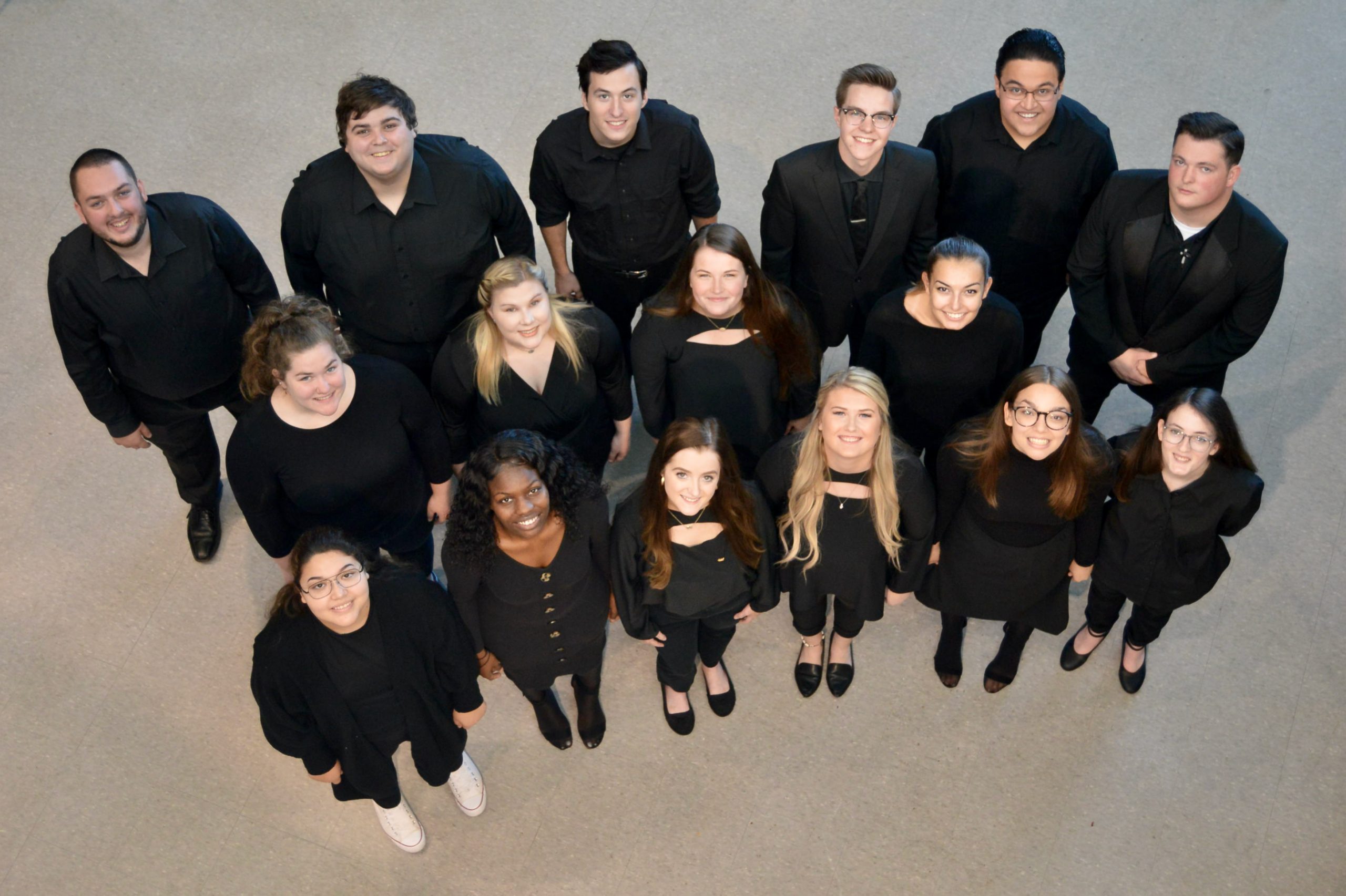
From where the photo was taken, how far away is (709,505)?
318cm

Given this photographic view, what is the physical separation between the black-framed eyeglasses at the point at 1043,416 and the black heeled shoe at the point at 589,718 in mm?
1629

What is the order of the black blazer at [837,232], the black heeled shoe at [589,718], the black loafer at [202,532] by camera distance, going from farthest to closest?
the black loafer at [202,532] → the black heeled shoe at [589,718] → the black blazer at [837,232]

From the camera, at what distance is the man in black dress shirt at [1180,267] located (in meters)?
3.42

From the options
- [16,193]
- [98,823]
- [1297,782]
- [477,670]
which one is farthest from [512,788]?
[16,193]

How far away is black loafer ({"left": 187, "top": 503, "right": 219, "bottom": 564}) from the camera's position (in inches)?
165

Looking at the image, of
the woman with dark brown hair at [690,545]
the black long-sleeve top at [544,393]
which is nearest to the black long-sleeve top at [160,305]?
the black long-sleeve top at [544,393]

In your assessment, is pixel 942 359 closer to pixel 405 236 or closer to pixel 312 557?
pixel 405 236

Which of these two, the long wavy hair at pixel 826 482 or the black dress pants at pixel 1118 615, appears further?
the black dress pants at pixel 1118 615

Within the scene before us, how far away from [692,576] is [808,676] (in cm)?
79

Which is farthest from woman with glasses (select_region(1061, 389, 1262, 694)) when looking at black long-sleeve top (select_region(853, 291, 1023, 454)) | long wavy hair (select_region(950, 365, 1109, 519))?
black long-sleeve top (select_region(853, 291, 1023, 454))

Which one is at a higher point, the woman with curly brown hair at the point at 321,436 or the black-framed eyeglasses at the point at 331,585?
the woman with curly brown hair at the point at 321,436

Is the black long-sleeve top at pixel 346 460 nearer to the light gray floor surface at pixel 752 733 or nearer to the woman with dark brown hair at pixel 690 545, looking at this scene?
the woman with dark brown hair at pixel 690 545

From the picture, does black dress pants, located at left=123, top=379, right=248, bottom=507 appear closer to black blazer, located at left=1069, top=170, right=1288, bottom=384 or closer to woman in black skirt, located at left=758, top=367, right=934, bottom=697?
woman in black skirt, located at left=758, top=367, right=934, bottom=697

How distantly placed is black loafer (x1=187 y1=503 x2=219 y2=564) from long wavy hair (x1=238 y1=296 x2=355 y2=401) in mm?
1176
